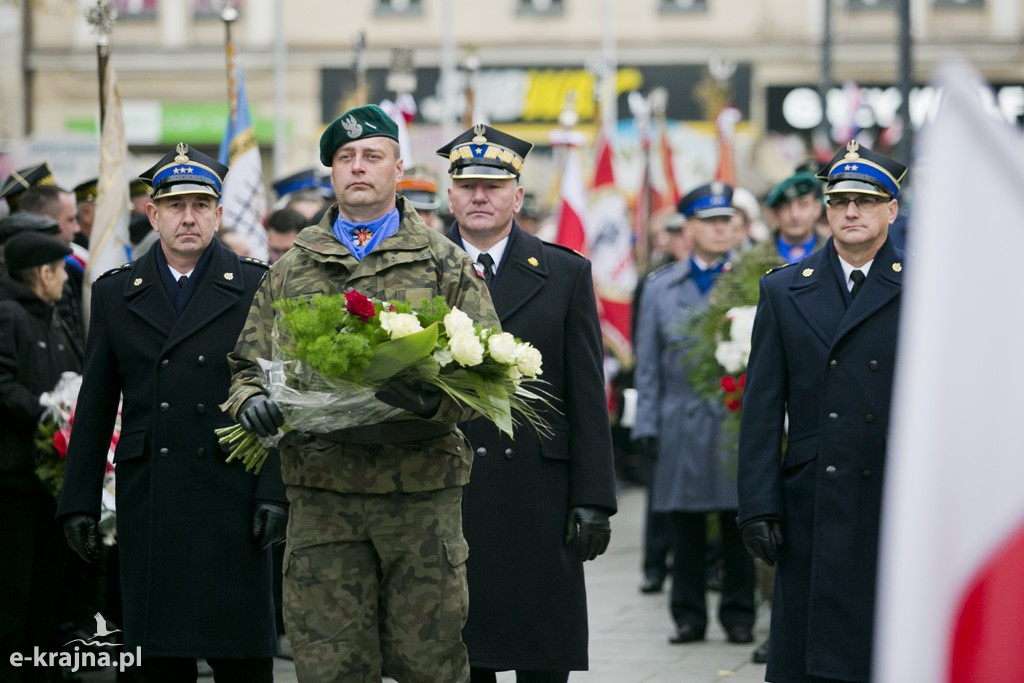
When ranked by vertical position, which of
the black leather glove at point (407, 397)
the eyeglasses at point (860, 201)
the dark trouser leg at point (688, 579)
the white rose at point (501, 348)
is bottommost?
the dark trouser leg at point (688, 579)

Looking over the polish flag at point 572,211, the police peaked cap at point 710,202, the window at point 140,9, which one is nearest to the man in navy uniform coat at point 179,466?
the police peaked cap at point 710,202

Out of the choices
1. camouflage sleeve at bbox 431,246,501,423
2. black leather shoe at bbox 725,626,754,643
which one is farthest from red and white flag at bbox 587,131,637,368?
camouflage sleeve at bbox 431,246,501,423

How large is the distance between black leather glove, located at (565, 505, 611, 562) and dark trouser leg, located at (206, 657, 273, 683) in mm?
1272

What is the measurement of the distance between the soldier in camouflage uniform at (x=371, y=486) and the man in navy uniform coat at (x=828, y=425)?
4.31 feet

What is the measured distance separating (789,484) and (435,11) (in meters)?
31.9

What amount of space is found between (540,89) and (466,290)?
31.4m

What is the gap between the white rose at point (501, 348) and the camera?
529cm

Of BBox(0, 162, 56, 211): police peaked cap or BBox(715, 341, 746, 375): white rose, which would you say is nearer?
BBox(715, 341, 746, 375): white rose

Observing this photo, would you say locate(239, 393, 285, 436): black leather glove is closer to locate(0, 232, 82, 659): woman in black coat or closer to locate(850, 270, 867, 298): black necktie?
locate(850, 270, 867, 298): black necktie

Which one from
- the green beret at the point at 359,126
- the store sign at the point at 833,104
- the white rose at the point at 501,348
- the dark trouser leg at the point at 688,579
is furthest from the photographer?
the store sign at the point at 833,104

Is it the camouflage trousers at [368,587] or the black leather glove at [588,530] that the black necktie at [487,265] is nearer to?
the black leather glove at [588,530]

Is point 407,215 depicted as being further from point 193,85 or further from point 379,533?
point 193,85

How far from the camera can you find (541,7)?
37.4 m

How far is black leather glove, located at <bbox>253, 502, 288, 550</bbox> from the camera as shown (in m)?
6.48
